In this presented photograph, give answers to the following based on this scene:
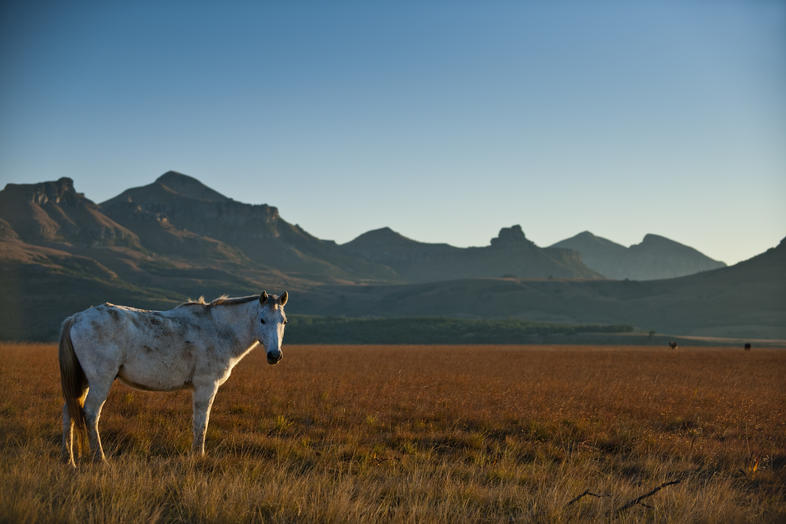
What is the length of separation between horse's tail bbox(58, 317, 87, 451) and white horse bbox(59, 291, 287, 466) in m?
0.01

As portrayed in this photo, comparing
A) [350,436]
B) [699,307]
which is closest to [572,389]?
[350,436]

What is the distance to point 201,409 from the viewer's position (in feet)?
27.2

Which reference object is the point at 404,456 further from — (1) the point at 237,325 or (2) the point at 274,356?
(1) the point at 237,325

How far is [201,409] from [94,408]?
141cm

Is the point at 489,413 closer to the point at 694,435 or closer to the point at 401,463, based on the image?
the point at 694,435

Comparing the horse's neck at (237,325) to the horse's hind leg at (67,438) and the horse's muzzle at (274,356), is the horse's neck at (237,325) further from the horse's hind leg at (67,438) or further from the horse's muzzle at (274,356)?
the horse's hind leg at (67,438)

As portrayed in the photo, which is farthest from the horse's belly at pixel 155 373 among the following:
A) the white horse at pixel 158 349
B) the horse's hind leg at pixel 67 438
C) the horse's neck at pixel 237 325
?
the horse's hind leg at pixel 67 438

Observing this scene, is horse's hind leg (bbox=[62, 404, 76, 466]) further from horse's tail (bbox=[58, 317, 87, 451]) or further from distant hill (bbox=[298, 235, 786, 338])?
distant hill (bbox=[298, 235, 786, 338])

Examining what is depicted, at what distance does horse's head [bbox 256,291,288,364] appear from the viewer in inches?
328

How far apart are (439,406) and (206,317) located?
7503mm

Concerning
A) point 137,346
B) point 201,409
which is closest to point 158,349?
point 137,346

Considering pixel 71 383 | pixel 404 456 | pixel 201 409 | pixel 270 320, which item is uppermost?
pixel 270 320

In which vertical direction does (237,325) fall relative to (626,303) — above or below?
below

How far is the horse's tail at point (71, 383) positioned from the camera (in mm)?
7676
